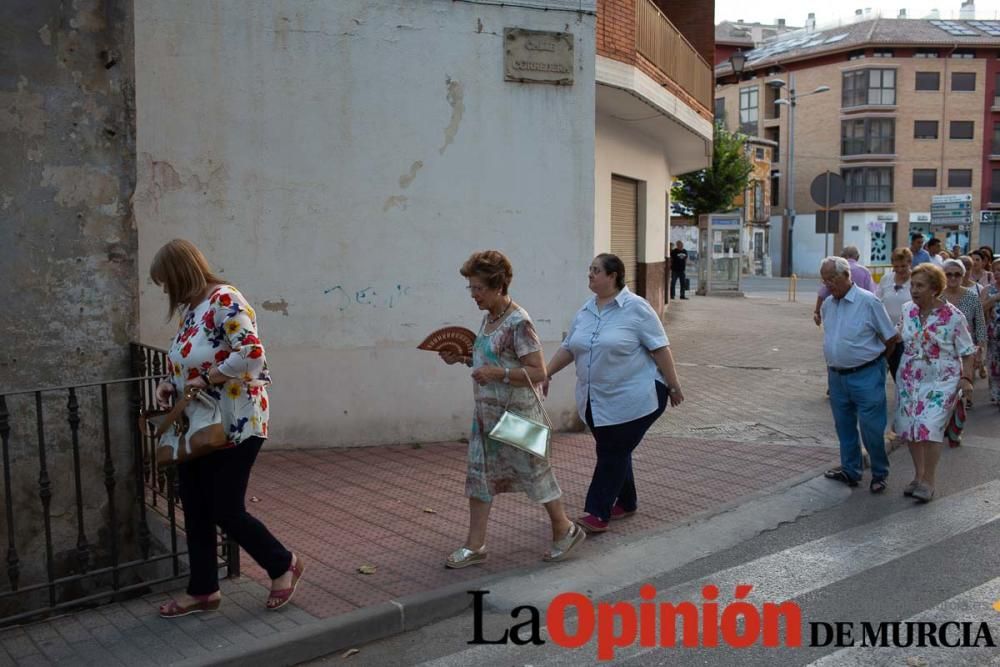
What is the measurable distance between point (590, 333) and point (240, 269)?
352 centimetres

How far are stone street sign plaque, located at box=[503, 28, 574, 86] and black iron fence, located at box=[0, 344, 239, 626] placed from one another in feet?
15.2

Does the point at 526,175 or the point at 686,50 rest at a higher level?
the point at 686,50

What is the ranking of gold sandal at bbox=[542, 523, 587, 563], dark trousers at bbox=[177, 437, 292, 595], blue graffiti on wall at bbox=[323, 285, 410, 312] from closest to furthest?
dark trousers at bbox=[177, 437, 292, 595], gold sandal at bbox=[542, 523, 587, 563], blue graffiti on wall at bbox=[323, 285, 410, 312]

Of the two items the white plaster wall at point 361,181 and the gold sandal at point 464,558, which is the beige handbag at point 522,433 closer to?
the gold sandal at point 464,558

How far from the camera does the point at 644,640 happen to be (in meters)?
4.50

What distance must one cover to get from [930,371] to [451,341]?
372cm

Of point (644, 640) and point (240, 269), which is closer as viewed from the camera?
point (644, 640)

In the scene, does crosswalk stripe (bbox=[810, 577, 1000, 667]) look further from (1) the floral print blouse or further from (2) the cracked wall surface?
(2) the cracked wall surface

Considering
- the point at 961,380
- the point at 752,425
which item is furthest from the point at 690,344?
the point at 961,380

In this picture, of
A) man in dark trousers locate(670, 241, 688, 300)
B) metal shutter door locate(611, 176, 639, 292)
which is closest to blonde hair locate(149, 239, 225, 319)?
metal shutter door locate(611, 176, 639, 292)

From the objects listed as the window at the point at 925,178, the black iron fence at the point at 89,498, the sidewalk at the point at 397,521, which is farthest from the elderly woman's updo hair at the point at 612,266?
the window at the point at 925,178

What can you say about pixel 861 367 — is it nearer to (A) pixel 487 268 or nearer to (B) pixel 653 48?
(A) pixel 487 268

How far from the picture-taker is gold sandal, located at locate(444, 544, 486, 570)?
533 centimetres

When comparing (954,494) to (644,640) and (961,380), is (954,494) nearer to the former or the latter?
(961,380)
